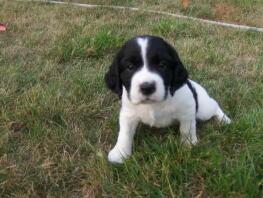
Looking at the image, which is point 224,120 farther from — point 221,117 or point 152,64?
point 152,64

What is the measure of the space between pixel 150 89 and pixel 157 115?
434 millimetres

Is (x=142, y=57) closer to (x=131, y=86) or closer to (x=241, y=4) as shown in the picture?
(x=131, y=86)

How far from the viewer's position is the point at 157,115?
3.59 meters

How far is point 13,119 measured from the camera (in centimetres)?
408

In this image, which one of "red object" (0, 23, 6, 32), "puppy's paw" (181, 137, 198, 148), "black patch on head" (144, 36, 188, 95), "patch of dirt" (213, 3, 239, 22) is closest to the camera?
"black patch on head" (144, 36, 188, 95)

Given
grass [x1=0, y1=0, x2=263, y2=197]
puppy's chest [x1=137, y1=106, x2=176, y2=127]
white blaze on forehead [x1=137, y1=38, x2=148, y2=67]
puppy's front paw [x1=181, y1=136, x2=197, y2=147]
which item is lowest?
grass [x1=0, y1=0, x2=263, y2=197]

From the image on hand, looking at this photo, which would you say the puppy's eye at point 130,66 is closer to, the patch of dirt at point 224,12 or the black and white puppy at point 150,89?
the black and white puppy at point 150,89

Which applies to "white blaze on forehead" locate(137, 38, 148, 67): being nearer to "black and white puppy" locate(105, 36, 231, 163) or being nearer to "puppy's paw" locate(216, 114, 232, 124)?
"black and white puppy" locate(105, 36, 231, 163)

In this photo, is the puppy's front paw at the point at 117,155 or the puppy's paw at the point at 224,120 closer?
the puppy's front paw at the point at 117,155

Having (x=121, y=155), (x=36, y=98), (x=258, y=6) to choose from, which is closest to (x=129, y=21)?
(x=258, y=6)

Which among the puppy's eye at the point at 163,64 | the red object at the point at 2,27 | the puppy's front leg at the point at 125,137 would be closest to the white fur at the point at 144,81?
the puppy's eye at the point at 163,64

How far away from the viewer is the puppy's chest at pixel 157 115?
3564 mm

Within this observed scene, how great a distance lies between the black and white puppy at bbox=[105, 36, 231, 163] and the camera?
→ 10.6 ft

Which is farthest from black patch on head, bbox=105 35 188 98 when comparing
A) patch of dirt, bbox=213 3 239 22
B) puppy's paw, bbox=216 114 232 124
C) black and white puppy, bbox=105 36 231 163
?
patch of dirt, bbox=213 3 239 22
